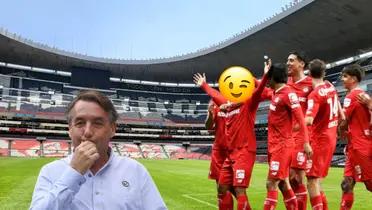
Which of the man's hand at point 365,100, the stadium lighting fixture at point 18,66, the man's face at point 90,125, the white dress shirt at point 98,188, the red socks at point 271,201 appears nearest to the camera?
the white dress shirt at point 98,188

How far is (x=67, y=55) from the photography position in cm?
6388

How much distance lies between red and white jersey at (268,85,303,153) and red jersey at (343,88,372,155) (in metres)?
0.89

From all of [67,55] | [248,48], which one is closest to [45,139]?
[67,55]

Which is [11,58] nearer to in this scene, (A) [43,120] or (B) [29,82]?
(B) [29,82]

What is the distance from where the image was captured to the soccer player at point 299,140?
5938mm

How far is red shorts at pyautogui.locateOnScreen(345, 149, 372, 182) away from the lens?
19.2 feet

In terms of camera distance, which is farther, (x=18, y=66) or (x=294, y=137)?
(x=18, y=66)

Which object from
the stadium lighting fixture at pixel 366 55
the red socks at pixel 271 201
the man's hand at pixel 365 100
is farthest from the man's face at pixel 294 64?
the stadium lighting fixture at pixel 366 55

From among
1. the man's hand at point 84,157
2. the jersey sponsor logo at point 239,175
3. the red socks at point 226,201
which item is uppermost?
the man's hand at point 84,157

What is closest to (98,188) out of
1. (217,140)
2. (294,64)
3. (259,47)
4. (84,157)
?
(84,157)

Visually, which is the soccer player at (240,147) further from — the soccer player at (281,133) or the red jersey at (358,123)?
the red jersey at (358,123)

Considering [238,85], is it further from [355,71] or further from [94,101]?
[94,101]

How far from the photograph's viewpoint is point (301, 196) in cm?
606

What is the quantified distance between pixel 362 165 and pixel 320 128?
76 cm
